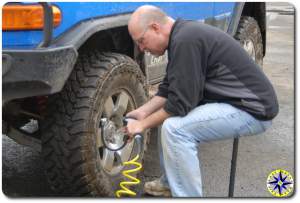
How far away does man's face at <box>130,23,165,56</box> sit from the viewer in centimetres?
284

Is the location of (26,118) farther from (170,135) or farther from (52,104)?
(170,135)

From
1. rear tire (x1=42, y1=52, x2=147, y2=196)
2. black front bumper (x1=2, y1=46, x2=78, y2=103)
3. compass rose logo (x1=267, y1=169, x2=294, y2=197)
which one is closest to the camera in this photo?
black front bumper (x1=2, y1=46, x2=78, y2=103)

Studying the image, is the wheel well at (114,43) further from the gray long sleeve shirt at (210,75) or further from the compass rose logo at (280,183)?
the compass rose logo at (280,183)

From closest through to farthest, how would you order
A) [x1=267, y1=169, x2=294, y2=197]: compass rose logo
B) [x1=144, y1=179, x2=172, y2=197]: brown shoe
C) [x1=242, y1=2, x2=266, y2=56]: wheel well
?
[x1=144, y1=179, x2=172, y2=197]: brown shoe < [x1=267, y1=169, x2=294, y2=197]: compass rose logo < [x1=242, y1=2, x2=266, y2=56]: wheel well

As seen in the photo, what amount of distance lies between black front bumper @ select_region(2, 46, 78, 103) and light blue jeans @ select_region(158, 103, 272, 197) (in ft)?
2.17

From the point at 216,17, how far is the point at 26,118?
80.4 inches

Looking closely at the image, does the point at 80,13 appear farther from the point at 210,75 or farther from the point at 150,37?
the point at 210,75

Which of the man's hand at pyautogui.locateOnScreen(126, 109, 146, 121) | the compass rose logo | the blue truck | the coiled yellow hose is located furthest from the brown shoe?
the compass rose logo

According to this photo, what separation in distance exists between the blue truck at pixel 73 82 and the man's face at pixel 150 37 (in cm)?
27

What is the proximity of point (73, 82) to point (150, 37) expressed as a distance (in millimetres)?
562

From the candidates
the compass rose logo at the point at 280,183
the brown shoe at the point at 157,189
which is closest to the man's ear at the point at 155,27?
the brown shoe at the point at 157,189

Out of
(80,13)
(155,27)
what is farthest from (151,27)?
(80,13)

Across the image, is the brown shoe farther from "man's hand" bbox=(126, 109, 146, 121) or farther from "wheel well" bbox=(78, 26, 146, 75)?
"wheel well" bbox=(78, 26, 146, 75)

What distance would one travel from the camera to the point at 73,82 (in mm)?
3080
